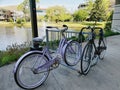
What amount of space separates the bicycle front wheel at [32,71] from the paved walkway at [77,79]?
4.8 inches

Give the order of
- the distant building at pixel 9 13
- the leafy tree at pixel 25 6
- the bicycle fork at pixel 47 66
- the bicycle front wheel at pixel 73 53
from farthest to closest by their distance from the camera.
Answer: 1. the distant building at pixel 9 13
2. the leafy tree at pixel 25 6
3. the bicycle front wheel at pixel 73 53
4. the bicycle fork at pixel 47 66

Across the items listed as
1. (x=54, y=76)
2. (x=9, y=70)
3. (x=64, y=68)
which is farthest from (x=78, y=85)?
(x=9, y=70)

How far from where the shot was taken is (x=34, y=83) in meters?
2.09

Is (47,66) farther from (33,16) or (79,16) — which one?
(79,16)

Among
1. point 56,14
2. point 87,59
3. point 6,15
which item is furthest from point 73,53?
point 6,15

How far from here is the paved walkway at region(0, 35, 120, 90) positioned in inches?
79.7

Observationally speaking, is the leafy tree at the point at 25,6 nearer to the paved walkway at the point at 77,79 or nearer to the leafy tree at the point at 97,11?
the leafy tree at the point at 97,11

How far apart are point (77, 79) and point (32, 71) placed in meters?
0.79

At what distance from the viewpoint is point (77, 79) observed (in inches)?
88.6

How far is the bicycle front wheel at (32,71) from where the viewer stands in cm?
181

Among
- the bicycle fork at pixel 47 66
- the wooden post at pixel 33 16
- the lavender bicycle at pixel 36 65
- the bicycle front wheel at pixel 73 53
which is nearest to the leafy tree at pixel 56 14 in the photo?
the wooden post at pixel 33 16

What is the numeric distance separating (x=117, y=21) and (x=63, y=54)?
609cm

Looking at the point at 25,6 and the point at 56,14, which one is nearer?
the point at 25,6

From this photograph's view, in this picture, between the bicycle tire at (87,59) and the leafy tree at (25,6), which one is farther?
the leafy tree at (25,6)
